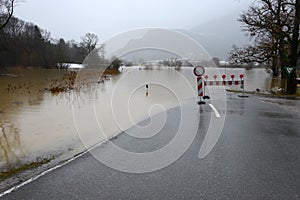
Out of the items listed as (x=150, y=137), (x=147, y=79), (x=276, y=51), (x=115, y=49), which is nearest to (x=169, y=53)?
(x=115, y=49)

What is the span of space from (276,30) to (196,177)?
1600cm

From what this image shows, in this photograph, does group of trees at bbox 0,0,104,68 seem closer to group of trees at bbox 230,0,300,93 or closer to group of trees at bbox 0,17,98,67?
group of trees at bbox 0,17,98,67

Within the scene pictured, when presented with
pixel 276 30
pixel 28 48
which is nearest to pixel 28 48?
pixel 28 48

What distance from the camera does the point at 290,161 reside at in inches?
184

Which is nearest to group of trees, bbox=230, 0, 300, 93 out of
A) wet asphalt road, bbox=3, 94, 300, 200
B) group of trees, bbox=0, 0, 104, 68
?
wet asphalt road, bbox=3, 94, 300, 200

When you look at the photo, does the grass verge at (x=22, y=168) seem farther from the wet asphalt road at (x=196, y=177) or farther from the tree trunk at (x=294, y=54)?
the tree trunk at (x=294, y=54)

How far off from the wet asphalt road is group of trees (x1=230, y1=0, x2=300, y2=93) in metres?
13.6

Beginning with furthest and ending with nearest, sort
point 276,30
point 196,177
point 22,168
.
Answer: point 276,30, point 22,168, point 196,177

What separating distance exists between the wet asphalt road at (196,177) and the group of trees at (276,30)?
13574 millimetres

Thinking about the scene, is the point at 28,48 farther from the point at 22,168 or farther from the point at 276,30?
the point at 22,168

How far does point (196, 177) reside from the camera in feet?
13.0

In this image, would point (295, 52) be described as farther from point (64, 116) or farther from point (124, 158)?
point (124, 158)

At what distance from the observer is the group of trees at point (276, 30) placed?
17.0m

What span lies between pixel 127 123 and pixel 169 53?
318cm
